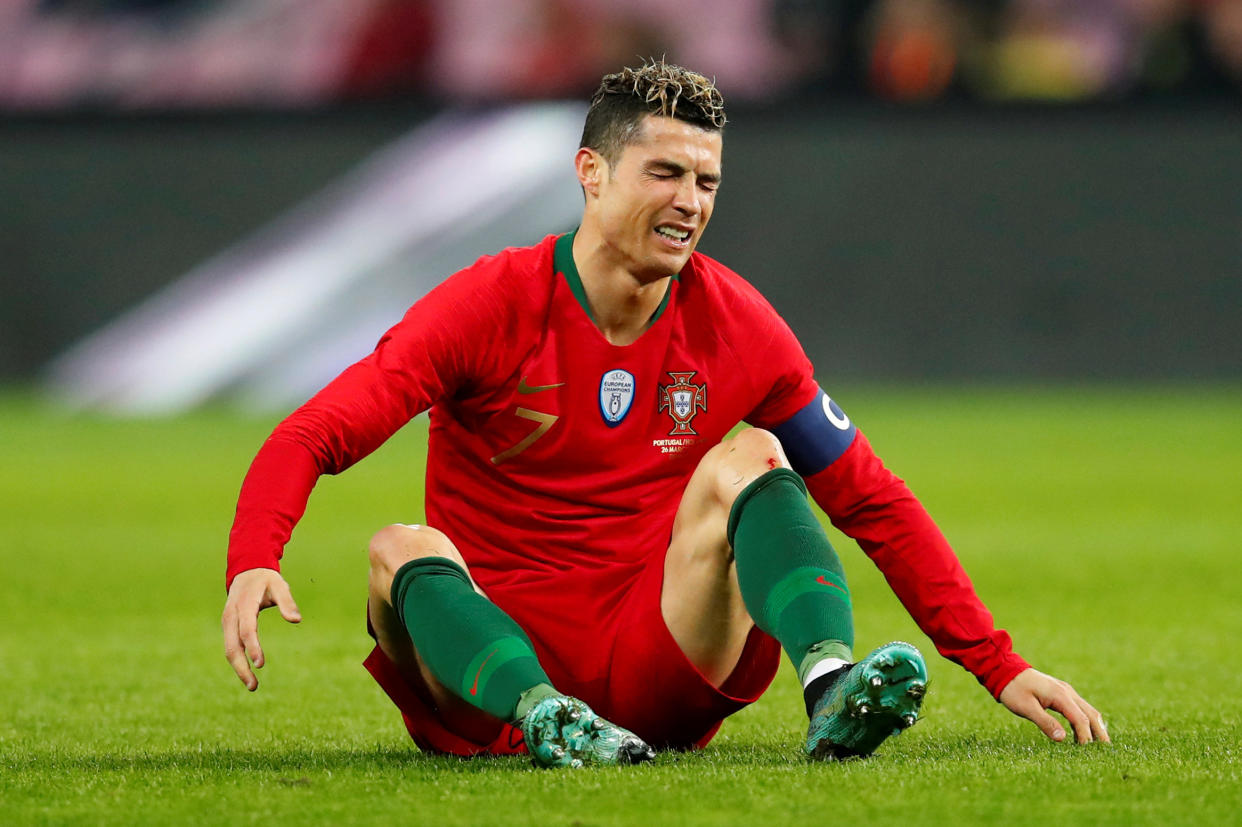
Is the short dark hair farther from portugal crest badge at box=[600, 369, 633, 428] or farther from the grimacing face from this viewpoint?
portugal crest badge at box=[600, 369, 633, 428]

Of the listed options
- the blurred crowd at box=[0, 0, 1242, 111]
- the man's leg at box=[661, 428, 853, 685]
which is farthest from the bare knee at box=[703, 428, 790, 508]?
the blurred crowd at box=[0, 0, 1242, 111]

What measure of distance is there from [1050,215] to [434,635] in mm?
13859

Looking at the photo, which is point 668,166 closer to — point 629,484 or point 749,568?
point 629,484

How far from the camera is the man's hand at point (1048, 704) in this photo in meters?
3.00

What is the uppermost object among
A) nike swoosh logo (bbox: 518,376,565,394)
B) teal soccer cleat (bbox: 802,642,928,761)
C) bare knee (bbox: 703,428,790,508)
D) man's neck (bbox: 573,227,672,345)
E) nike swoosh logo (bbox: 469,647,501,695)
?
man's neck (bbox: 573,227,672,345)

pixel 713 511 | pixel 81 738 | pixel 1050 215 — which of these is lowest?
pixel 81 738

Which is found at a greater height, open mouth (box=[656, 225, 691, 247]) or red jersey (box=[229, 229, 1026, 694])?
open mouth (box=[656, 225, 691, 247])

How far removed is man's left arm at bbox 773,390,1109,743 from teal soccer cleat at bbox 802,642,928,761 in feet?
1.31

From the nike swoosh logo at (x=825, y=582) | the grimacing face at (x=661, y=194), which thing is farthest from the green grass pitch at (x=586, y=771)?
the grimacing face at (x=661, y=194)

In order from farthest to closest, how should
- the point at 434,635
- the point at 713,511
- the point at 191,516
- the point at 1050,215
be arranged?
the point at 1050,215 → the point at 191,516 → the point at 713,511 → the point at 434,635

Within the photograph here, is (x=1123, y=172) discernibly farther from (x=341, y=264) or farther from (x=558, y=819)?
(x=558, y=819)

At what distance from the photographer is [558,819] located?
7.75ft

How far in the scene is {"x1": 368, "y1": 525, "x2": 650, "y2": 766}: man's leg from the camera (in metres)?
2.68

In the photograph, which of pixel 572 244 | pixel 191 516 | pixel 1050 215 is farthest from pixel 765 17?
pixel 572 244
